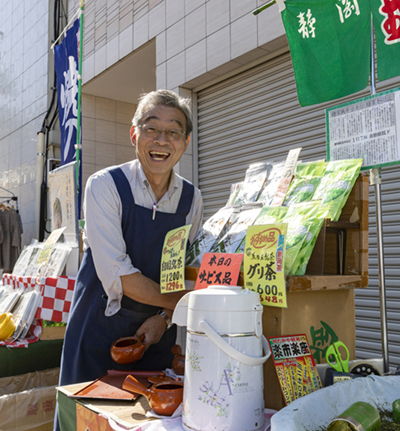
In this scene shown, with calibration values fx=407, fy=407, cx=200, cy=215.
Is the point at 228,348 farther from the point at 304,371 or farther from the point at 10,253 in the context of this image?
the point at 10,253

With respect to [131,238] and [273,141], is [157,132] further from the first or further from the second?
[273,141]

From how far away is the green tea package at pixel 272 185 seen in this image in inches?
60.3

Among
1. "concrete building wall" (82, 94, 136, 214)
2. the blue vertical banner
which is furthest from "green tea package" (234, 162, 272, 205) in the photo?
"concrete building wall" (82, 94, 136, 214)

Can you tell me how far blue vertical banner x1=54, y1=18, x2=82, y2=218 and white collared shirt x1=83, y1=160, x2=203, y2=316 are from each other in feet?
9.23

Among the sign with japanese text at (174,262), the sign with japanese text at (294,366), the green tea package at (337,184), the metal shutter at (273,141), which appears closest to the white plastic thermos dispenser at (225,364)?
the sign with japanese text at (294,366)

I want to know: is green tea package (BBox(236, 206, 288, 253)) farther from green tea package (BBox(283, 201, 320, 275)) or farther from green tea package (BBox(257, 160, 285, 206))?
green tea package (BBox(257, 160, 285, 206))

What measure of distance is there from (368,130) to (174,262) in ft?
2.81

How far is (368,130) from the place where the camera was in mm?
1494

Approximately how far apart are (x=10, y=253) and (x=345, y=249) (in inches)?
308

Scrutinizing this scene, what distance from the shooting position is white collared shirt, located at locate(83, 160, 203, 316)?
5.26ft

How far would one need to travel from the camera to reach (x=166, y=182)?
6.25 feet

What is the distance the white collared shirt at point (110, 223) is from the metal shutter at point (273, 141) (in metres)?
2.40

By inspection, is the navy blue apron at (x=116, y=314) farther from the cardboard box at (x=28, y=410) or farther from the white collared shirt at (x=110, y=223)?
the cardboard box at (x=28, y=410)

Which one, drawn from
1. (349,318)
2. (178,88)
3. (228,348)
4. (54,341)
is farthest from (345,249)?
(178,88)
